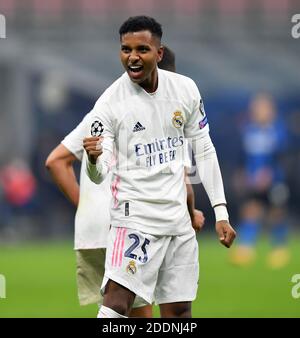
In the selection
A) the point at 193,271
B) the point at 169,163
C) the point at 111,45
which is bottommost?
the point at 193,271

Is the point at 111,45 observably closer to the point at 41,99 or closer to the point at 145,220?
the point at 41,99

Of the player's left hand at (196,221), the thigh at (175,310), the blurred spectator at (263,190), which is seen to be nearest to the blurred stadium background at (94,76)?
the blurred spectator at (263,190)

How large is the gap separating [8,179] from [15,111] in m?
2.00

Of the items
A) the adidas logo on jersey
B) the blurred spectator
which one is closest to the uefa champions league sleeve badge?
the adidas logo on jersey

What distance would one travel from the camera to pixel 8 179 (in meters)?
23.3

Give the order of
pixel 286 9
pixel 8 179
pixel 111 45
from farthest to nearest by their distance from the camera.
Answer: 1. pixel 286 9
2. pixel 111 45
3. pixel 8 179

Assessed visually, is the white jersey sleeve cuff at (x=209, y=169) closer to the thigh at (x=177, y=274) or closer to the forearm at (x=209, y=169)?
the forearm at (x=209, y=169)

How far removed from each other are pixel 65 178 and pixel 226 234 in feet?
4.24

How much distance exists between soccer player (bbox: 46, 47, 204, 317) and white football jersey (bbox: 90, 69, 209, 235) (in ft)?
1.52

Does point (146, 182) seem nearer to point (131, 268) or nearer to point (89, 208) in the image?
point (131, 268)

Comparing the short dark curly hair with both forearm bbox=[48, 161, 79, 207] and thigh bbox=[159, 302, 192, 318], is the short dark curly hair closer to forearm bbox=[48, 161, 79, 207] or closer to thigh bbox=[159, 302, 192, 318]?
forearm bbox=[48, 161, 79, 207]

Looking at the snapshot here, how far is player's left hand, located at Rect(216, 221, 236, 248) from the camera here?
6617mm

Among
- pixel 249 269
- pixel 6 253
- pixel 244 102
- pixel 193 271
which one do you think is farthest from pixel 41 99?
pixel 193 271
